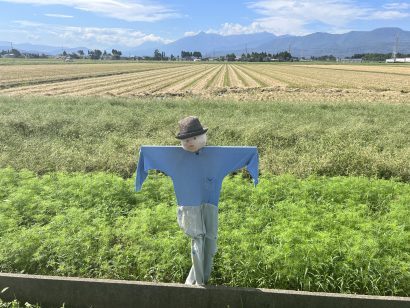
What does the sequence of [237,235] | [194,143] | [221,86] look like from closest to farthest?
[194,143]
[237,235]
[221,86]

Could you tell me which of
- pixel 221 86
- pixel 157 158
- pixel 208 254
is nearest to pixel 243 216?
Answer: pixel 208 254

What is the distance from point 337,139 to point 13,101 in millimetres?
15649

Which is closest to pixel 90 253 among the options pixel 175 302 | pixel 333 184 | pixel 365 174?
pixel 175 302

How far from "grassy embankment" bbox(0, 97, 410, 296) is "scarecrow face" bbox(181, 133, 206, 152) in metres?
1.42

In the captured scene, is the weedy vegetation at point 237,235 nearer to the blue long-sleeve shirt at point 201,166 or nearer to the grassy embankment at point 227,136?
the blue long-sleeve shirt at point 201,166

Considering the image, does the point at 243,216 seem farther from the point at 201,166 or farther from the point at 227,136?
the point at 227,136

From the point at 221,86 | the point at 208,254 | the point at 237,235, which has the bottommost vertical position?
the point at 221,86

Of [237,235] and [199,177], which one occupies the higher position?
[199,177]

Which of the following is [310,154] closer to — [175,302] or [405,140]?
[405,140]

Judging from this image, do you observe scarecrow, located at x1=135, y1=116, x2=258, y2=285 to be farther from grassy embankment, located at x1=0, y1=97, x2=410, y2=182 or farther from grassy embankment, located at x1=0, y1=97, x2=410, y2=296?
grassy embankment, located at x1=0, y1=97, x2=410, y2=182

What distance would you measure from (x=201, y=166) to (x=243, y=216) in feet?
6.76

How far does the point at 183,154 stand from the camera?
399 centimetres

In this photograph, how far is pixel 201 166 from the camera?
397 cm

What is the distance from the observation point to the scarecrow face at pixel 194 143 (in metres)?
3.82
